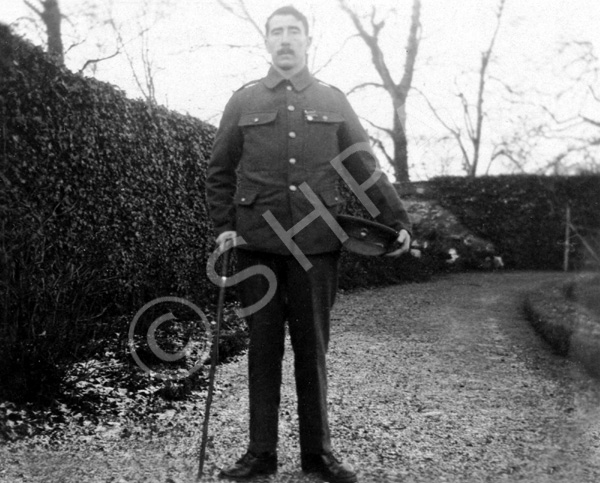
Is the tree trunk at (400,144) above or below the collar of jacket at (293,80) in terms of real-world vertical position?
above

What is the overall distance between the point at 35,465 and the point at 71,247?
8.34 feet

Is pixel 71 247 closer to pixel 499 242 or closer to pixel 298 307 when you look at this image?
pixel 298 307

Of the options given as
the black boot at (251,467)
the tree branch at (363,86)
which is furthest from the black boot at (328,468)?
the tree branch at (363,86)

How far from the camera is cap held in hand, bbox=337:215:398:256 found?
3240 millimetres

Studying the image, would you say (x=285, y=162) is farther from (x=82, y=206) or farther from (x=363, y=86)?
(x=363, y=86)

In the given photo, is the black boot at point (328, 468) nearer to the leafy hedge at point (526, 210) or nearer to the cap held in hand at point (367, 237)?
the cap held in hand at point (367, 237)

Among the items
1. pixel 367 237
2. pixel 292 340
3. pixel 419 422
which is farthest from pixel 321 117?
pixel 419 422

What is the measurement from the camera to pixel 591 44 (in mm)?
20328

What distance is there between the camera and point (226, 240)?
10.5 feet

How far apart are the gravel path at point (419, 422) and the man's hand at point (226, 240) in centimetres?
106

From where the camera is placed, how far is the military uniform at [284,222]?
10.3 feet

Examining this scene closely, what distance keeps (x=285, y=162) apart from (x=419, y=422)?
2.00 metres

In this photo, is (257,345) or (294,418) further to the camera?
(294,418)

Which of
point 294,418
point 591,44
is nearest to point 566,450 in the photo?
point 294,418
